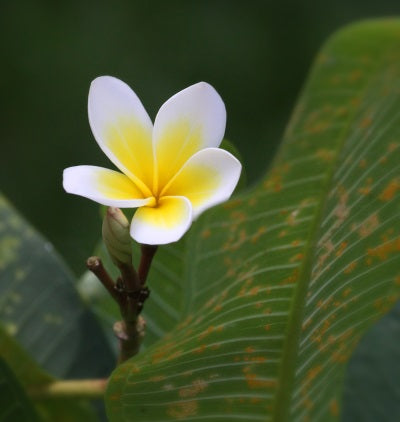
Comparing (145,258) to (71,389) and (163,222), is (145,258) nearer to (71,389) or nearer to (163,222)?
(163,222)

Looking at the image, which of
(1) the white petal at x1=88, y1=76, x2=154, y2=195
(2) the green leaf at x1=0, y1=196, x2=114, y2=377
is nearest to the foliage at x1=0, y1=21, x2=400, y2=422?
(1) the white petal at x1=88, y1=76, x2=154, y2=195

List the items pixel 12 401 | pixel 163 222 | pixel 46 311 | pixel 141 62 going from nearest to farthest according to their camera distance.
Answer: pixel 163 222
pixel 12 401
pixel 46 311
pixel 141 62

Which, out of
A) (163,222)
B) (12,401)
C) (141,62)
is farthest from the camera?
(141,62)

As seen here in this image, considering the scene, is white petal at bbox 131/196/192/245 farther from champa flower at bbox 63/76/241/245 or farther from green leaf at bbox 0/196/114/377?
green leaf at bbox 0/196/114/377

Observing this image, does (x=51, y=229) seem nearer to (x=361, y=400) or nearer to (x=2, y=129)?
(x=2, y=129)

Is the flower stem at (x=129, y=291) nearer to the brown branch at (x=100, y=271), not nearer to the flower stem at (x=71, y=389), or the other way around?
the brown branch at (x=100, y=271)

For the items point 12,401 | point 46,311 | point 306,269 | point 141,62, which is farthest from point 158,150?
point 141,62

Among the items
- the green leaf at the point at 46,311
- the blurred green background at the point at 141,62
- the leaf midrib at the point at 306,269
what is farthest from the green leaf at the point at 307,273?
the blurred green background at the point at 141,62
